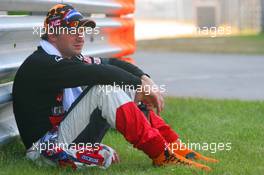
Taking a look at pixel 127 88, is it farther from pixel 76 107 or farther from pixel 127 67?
pixel 127 67

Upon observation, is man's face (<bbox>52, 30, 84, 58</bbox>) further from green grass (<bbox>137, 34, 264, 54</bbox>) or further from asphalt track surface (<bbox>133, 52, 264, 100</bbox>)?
green grass (<bbox>137, 34, 264, 54</bbox>)

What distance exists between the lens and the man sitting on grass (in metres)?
4.01

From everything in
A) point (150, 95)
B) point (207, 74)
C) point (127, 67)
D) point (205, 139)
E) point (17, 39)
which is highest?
point (17, 39)

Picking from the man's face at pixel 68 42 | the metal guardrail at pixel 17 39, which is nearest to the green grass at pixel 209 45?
the metal guardrail at pixel 17 39

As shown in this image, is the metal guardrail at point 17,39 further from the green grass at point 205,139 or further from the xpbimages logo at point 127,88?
the xpbimages logo at point 127,88

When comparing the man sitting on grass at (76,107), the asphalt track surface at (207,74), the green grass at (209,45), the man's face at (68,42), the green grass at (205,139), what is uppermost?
the man's face at (68,42)

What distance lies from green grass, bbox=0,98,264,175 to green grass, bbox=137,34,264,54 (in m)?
9.00

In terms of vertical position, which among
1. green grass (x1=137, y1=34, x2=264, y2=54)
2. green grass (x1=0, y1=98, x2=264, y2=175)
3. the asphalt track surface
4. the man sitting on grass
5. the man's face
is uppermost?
the man's face

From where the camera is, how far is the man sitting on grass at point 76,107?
4012 mm

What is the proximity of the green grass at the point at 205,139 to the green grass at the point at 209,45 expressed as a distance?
9.00 meters

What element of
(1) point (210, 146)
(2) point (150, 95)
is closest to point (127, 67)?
(2) point (150, 95)

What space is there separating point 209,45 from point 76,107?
14.3 metres

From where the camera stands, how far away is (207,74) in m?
11.6

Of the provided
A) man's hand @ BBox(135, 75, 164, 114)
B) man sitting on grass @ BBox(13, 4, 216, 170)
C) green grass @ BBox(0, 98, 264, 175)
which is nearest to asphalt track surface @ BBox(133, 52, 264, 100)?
green grass @ BBox(0, 98, 264, 175)
